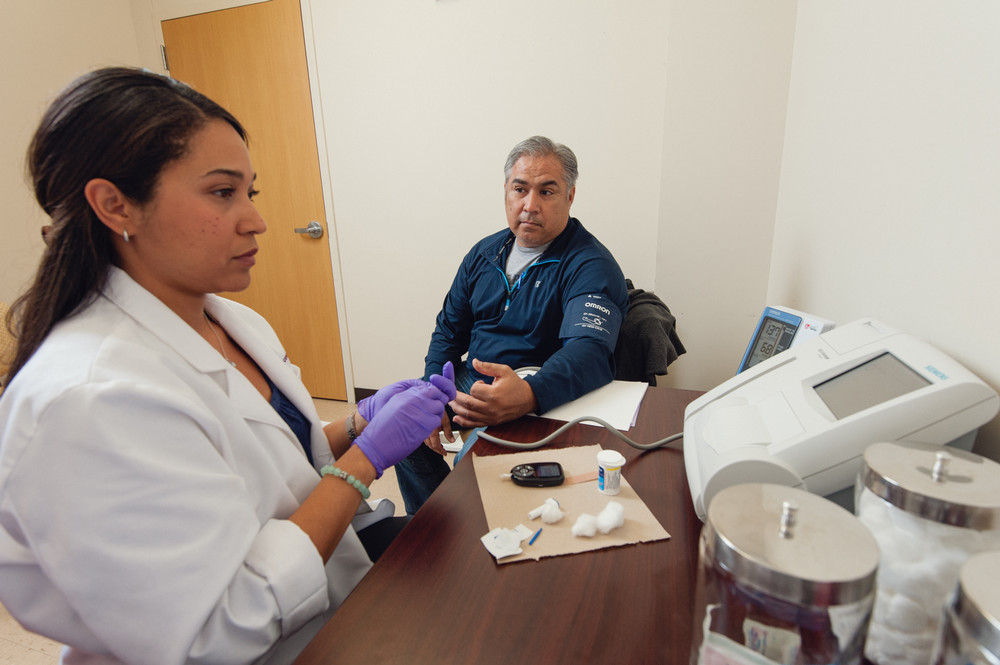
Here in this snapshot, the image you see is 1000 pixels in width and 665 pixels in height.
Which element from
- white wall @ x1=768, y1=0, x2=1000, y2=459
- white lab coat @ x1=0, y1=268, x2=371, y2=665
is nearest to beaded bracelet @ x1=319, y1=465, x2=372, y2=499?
white lab coat @ x1=0, y1=268, x2=371, y2=665

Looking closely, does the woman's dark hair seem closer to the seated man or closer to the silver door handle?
the seated man

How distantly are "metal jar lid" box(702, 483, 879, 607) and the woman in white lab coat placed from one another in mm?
524

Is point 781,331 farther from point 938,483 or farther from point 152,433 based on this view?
point 152,433

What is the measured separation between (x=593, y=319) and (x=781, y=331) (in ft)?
1.50

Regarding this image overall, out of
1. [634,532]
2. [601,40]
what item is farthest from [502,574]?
[601,40]

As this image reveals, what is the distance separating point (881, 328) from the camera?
0.68 m

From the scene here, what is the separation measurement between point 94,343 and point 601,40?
84.5 inches

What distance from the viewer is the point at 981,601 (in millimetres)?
259

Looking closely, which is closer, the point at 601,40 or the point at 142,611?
the point at 142,611

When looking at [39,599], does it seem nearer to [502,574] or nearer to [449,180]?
[502,574]

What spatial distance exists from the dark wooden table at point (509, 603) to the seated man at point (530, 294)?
621 millimetres

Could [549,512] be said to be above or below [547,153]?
below

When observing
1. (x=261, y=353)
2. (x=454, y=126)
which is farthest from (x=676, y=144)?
(x=261, y=353)

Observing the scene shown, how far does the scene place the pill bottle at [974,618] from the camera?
250 mm
